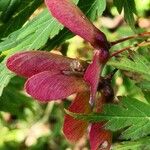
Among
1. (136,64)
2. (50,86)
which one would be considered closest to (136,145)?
(136,64)

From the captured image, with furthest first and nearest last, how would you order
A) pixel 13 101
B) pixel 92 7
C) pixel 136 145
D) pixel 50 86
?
pixel 13 101 → pixel 92 7 → pixel 136 145 → pixel 50 86

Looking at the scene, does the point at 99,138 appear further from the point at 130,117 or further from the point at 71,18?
the point at 71,18

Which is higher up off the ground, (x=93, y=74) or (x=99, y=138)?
(x=93, y=74)

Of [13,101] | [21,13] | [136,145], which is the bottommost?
[13,101]

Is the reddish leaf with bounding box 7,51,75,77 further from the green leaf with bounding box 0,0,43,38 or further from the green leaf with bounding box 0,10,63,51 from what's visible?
the green leaf with bounding box 0,0,43,38

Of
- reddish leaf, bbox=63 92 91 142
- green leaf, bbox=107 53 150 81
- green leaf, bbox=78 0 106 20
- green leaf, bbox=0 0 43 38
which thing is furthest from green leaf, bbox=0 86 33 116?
reddish leaf, bbox=63 92 91 142

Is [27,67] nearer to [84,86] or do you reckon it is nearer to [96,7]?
[84,86]

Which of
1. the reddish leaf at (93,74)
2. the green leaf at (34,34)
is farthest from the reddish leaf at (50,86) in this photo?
the green leaf at (34,34)
